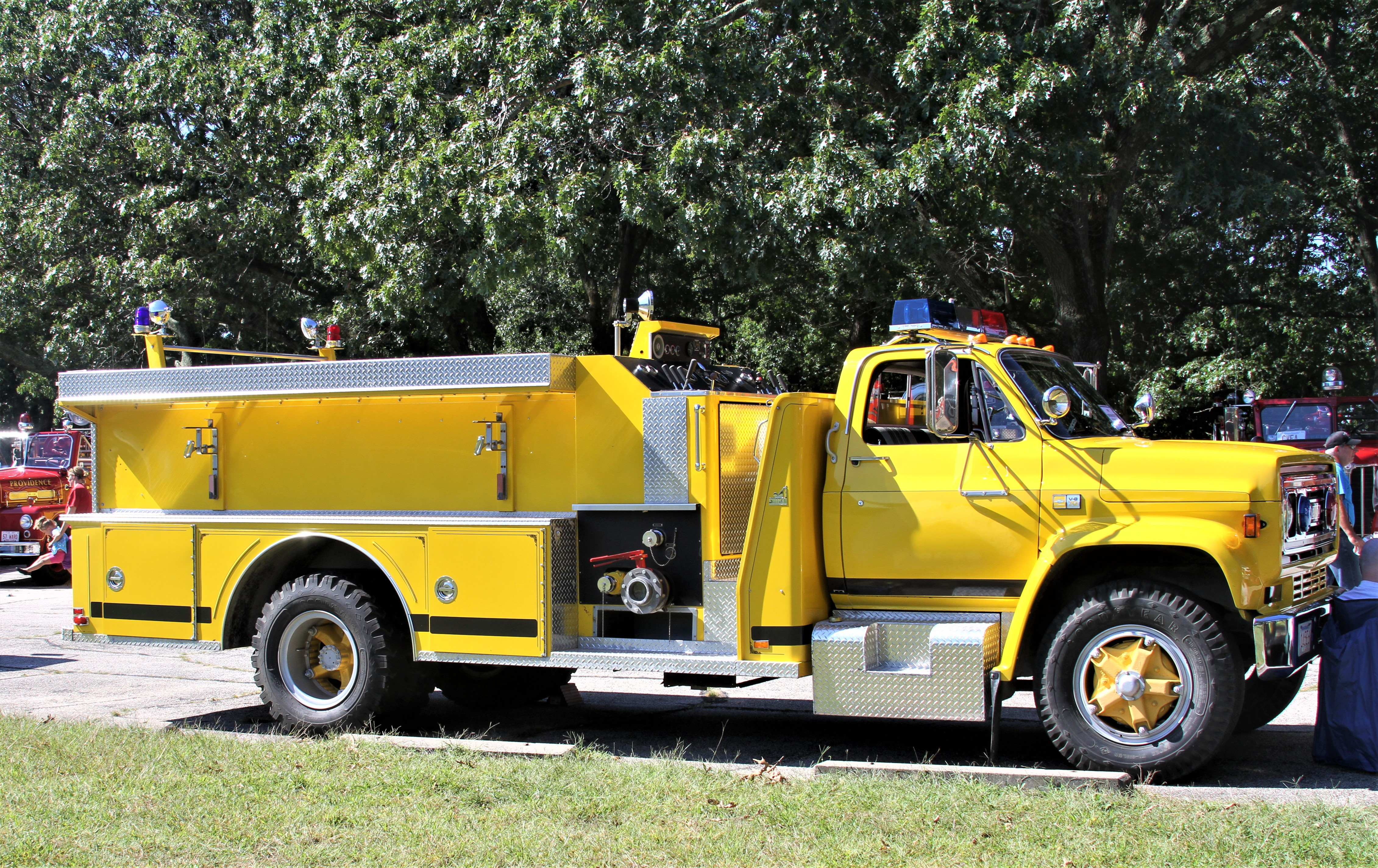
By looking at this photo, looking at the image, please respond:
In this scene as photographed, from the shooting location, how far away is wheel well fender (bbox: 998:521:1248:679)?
231 inches

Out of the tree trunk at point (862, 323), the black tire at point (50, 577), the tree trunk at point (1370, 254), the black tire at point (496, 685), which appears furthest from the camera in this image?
the tree trunk at point (862, 323)

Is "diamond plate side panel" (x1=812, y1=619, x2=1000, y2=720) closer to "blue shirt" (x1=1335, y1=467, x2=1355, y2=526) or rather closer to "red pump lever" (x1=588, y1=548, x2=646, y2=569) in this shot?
"red pump lever" (x1=588, y1=548, x2=646, y2=569)

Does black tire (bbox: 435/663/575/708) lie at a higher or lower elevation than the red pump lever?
lower

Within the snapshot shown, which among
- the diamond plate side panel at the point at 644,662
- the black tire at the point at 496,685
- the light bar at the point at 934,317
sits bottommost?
the black tire at the point at 496,685

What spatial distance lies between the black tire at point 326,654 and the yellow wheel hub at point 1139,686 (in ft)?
13.7

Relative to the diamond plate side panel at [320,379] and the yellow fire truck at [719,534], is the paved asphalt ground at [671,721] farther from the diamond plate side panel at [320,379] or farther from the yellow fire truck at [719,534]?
the diamond plate side panel at [320,379]

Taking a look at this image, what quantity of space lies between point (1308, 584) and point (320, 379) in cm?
582

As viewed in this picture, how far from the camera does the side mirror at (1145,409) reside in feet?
23.4

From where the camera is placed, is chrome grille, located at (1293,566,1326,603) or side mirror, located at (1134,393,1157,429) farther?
side mirror, located at (1134,393,1157,429)

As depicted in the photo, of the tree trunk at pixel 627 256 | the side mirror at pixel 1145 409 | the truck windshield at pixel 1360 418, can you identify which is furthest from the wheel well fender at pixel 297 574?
the truck windshield at pixel 1360 418

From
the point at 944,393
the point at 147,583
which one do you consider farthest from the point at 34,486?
the point at 944,393

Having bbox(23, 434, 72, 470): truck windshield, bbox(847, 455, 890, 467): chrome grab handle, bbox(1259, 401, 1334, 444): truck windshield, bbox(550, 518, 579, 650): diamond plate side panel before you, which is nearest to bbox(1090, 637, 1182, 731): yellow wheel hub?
bbox(847, 455, 890, 467): chrome grab handle

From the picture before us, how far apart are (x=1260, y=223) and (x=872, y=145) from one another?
8211 mm

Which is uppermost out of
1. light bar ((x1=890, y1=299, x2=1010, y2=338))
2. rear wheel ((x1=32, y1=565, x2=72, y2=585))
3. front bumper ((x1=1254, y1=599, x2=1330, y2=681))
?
light bar ((x1=890, y1=299, x2=1010, y2=338))
